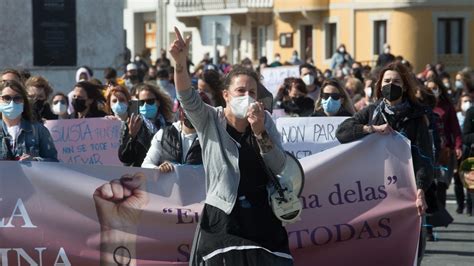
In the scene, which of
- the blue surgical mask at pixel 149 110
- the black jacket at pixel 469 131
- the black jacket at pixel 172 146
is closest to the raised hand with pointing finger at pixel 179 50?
the black jacket at pixel 172 146

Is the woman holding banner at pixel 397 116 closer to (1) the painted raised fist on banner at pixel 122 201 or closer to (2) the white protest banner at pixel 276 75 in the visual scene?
(1) the painted raised fist on banner at pixel 122 201

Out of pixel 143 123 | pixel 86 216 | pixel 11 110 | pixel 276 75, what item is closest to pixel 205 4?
pixel 276 75

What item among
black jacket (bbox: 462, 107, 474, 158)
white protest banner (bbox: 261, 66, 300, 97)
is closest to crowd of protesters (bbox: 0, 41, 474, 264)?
black jacket (bbox: 462, 107, 474, 158)

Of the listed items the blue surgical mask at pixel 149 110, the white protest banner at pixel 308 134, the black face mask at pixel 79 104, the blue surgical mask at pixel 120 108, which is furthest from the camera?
the black face mask at pixel 79 104

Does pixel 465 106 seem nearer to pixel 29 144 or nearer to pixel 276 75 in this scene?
pixel 276 75

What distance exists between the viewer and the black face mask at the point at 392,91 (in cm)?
1014

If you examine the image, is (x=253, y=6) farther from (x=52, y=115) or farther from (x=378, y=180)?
(x=378, y=180)

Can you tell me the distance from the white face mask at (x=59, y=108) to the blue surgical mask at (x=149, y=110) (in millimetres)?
3507

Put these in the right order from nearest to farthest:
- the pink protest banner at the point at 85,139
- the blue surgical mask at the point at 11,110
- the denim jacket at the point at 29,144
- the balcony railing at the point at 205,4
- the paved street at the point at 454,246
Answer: the denim jacket at the point at 29,144
the blue surgical mask at the point at 11,110
the paved street at the point at 454,246
the pink protest banner at the point at 85,139
the balcony railing at the point at 205,4

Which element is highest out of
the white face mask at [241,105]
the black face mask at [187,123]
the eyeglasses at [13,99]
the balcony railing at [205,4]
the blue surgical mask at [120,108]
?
the balcony railing at [205,4]

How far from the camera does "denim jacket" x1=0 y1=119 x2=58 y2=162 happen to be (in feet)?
32.5

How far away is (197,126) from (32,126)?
284cm

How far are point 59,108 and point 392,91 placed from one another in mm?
5899

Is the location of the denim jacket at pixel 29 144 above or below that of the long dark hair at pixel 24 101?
below
